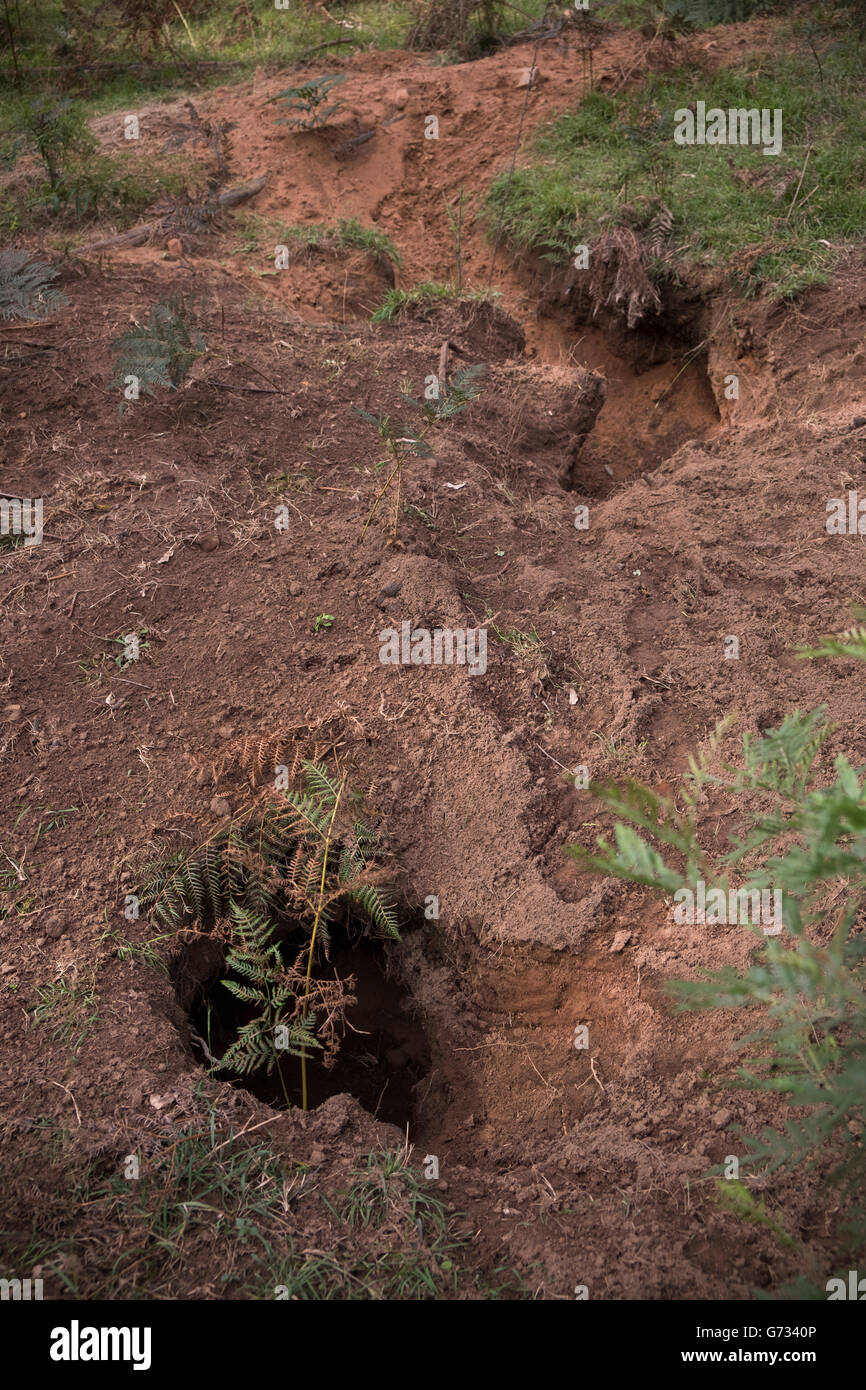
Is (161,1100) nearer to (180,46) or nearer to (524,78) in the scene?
(524,78)

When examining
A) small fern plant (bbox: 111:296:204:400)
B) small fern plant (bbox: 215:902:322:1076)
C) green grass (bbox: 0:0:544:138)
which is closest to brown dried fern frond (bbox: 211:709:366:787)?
small fern plant (bbox: 215:902:322:1076)

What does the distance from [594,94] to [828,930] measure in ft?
20.3

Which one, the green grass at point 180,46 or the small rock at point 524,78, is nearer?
the small rock at point 524,78

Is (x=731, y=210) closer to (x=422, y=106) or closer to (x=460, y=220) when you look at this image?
(x=460, y=220)

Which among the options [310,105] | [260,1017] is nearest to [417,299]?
[310,105]

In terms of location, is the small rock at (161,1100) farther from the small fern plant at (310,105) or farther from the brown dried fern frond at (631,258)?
the small fern plant at (310,105)

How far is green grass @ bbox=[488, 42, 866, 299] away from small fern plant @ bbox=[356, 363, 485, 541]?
1.75 meters

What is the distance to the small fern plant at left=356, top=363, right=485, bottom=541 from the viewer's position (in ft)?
11.6

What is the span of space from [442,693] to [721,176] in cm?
435

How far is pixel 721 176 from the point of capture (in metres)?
5.79

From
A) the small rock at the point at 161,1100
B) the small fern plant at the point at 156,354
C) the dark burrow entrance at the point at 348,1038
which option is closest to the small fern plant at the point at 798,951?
the dark burrow entrance at the point at 348,1038

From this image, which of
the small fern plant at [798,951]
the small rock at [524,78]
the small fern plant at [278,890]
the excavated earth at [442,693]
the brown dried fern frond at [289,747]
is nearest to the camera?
the small fern plant at [798,951]

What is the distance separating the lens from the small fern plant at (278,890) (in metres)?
2.50

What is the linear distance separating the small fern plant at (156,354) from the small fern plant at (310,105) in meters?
3.14
